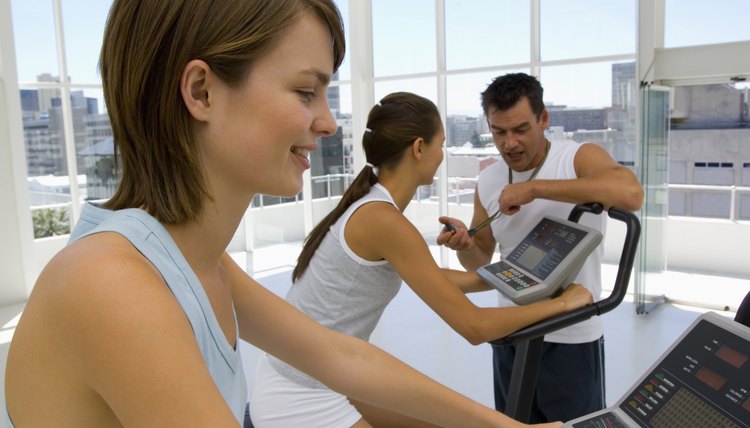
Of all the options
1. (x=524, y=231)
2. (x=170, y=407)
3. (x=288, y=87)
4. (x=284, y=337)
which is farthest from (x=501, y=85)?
(x=170, y=407)

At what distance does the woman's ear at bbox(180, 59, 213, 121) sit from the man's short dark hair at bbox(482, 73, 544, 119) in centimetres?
169

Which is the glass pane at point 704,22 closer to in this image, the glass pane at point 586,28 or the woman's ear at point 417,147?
the glass pane at point 586,28

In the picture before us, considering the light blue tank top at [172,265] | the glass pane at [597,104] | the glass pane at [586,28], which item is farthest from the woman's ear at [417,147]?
the glass pane at [586,28]

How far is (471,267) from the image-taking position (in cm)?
259

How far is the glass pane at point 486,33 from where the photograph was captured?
273 inches

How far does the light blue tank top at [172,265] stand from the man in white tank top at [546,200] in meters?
1.47

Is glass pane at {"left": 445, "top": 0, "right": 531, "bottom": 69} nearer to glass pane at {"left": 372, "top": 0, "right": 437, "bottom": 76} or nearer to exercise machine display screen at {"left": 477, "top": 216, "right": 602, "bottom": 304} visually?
glass pane at {"left": 372, "top": 0, "right": 437, "bottom": 76}

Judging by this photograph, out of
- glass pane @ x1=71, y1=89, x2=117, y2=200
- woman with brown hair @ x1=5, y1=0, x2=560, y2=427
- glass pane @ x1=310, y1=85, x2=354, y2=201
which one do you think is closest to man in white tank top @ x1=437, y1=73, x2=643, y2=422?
woman with brown hair @ x1=5, y1=0, x2=560, y2=427

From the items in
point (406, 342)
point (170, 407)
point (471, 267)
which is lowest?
point (406, 342)

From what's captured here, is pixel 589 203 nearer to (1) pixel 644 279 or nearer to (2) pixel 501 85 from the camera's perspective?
(2) pixel 501 85

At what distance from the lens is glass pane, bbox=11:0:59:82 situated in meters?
7.27

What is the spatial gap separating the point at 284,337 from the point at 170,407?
570 mm

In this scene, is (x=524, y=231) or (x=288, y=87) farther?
(x=524, y=231)

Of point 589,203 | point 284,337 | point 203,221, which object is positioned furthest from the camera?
point 589,203
